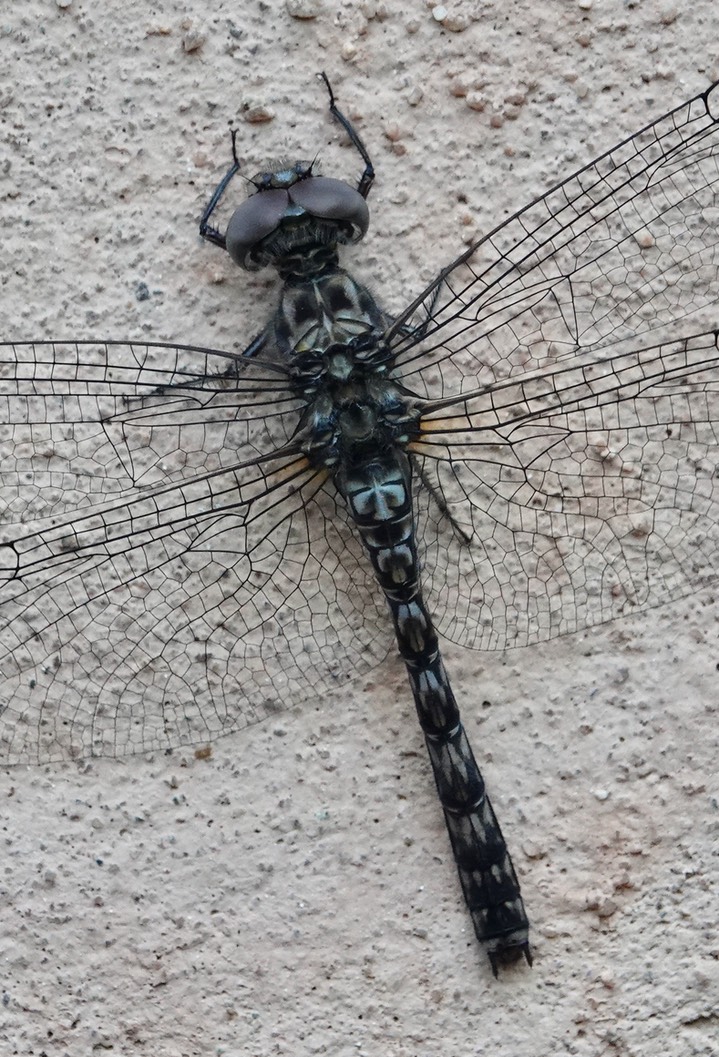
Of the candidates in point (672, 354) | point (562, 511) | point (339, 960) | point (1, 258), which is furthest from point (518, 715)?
point (1, 258)

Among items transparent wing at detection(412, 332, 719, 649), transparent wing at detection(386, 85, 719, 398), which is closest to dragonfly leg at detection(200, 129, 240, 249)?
transparent wing at detection(386, 85, 719, 398)

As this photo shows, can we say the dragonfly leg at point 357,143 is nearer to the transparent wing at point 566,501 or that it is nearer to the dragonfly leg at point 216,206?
the dragonfly leg at point 216,206

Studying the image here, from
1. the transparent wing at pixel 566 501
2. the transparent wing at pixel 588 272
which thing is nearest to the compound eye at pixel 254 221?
the transparent wing at pixel 588 272

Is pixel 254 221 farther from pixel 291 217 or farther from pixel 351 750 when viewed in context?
pixel 351 750

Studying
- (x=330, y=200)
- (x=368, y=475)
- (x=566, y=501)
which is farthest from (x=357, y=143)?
(x=566, y=501)

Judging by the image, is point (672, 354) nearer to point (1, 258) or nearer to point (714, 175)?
point (714, 175)

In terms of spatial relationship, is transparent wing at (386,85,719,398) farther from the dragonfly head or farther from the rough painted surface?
the dragonfly head
